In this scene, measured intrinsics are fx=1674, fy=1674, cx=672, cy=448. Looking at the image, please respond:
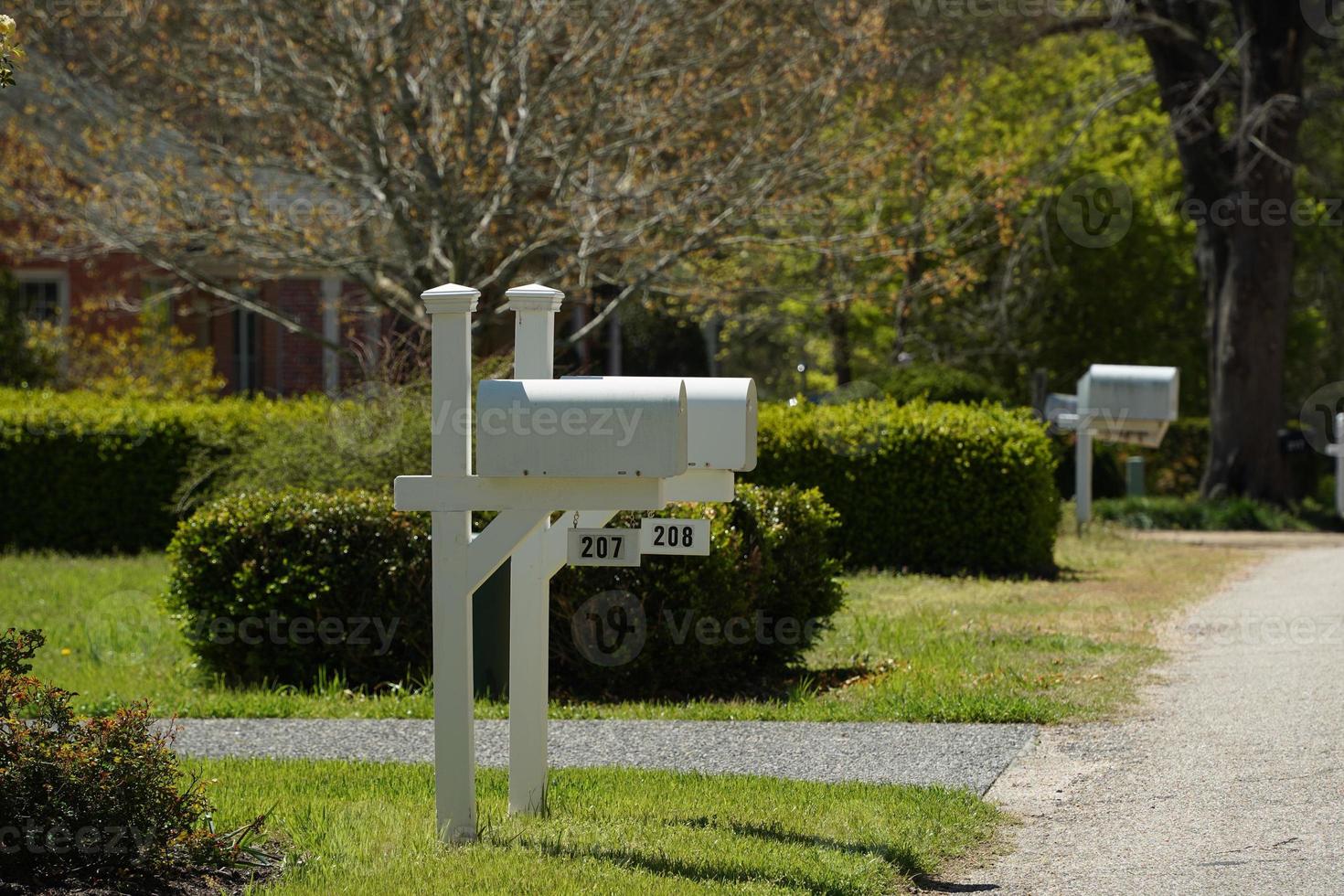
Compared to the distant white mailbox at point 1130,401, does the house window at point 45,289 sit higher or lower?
higher

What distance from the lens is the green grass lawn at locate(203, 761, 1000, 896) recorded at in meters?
5.07

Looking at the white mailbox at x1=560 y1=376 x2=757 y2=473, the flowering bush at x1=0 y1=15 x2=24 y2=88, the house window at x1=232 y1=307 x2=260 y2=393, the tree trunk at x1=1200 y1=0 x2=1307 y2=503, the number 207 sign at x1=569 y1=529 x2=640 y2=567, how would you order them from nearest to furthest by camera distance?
the flowering bush at x1=0 y1=15 x2=24 y2=88 < the number 207 sign at x1=569 y1=529 x2=640 y2=567 < the white mailbox at x1=560 y1=376 x2=757 y2=473 < the tree trunk at x1=1200 y1=0 x2=1307 y2=503 < the house window at x1=232 y1=307 x2=260 y2=393

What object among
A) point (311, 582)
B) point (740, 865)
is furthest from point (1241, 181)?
point (740, 865)

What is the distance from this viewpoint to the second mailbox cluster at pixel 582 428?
5.12m

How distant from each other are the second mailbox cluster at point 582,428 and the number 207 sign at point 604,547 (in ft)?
1.57

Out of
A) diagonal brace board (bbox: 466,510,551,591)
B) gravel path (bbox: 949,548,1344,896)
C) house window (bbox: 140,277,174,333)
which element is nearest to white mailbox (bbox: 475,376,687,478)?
diagonal brace board (bbox: 466,510,551,591)

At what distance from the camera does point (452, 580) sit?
17.9 feet

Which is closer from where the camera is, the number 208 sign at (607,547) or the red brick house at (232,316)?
the number 208 sign at (607,547)

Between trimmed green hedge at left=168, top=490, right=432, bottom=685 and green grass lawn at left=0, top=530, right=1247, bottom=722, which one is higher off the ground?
trimmed green hedge at left=168, top=490, right=432, bottom=685

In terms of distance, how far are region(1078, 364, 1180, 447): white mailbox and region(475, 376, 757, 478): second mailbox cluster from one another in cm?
1236

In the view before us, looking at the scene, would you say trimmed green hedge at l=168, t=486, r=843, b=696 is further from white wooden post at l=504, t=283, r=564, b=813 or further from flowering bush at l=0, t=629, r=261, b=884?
flowering bush at l=0, t=629, r=261, b=884

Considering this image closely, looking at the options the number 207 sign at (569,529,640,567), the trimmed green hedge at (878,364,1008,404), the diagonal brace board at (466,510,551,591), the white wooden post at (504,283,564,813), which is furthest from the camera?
the trimmed green hedge at (878,364,1008,404)

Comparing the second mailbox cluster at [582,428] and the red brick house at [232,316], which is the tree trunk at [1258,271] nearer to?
the red brick house at [232,316]

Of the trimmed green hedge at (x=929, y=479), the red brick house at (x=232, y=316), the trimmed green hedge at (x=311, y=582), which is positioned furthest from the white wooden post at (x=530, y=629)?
the red brick house at (x=232, y=316)
